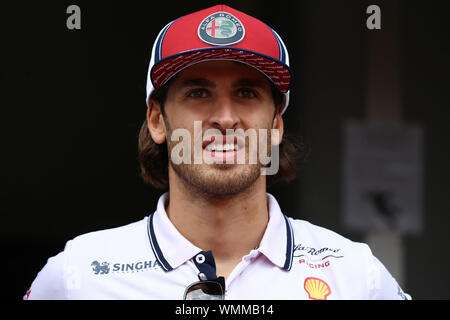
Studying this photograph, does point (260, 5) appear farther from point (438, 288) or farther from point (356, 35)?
point (438, 288)

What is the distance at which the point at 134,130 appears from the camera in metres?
6.09

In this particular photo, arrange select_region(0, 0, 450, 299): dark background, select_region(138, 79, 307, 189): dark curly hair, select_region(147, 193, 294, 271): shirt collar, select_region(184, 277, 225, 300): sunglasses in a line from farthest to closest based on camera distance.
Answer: select_region(0, 0, 450, 299): dark background, select_region(138, 79, 307, 189): dark curly hair, select_region(147, 193, 294, 271): shirt collar, select_region(184, 277, 225, 300): sunglasses

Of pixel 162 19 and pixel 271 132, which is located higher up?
pixel 162 19

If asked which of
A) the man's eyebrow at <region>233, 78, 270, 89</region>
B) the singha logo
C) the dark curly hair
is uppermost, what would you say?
the man's eyebrow at <region>233, 78, 270, 89</region>

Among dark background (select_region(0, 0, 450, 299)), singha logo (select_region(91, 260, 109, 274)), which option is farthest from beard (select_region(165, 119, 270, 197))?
dark background (select_region(0, 0, 450, 299))

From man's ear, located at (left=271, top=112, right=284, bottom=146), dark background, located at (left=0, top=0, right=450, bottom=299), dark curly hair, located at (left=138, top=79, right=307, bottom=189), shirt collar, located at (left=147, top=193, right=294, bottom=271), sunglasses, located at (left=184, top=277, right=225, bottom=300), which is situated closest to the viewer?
sunglasses, located at (left=184, top=277, right=225, bottom=300)

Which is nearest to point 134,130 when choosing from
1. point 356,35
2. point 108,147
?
point 108,147

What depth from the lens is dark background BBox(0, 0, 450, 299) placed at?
191 inches

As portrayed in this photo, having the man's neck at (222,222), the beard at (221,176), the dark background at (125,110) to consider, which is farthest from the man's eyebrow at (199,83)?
the dark background at (125,110)

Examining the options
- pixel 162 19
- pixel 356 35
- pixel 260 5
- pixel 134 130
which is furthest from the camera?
pixel 134 130

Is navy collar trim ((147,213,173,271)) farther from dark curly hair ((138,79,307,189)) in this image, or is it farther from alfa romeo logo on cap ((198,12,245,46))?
alfa romeo logo on cap ((198,12,245,46))

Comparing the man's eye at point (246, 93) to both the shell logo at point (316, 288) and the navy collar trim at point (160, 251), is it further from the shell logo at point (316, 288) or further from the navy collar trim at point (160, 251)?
the shell logo at point (316, 288)

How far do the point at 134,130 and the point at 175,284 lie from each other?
3.94 m

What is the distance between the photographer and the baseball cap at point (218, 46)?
7.55 ft
